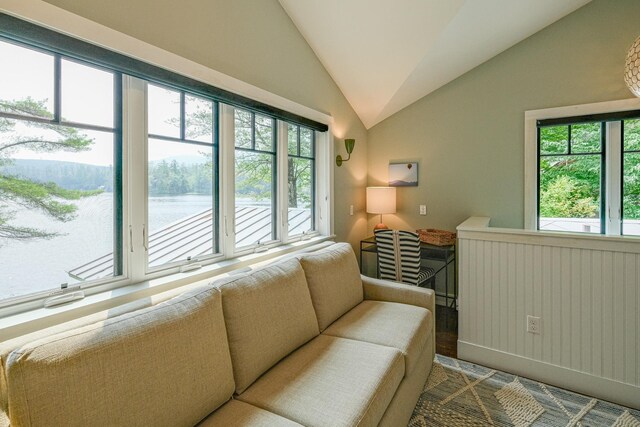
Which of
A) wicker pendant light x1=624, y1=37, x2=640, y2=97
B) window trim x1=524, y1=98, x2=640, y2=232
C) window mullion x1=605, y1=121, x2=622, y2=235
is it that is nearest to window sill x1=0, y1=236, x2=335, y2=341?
window trim x1=524, y1=98, x2=640, y2=232

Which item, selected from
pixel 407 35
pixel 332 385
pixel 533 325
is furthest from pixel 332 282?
pixel 407 35

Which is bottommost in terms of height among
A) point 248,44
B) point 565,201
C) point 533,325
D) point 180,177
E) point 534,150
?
point 533,325

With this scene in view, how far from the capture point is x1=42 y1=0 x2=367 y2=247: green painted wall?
63.4 inches

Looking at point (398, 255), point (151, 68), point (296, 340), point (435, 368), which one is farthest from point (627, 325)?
point (151, 68)

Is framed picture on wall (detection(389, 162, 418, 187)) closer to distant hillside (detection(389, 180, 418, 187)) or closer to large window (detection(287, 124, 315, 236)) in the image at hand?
distant hillside (detection(389, 180, 418, 187))

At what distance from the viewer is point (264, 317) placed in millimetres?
1560

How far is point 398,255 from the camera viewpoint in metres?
2.91

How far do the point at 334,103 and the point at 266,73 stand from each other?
1104mm

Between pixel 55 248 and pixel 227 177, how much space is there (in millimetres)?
1057

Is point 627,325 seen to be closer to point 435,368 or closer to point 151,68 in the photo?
point 435,368

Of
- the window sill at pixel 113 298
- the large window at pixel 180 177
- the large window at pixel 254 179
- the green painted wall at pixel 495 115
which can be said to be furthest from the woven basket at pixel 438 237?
the large window at pixel 180 177

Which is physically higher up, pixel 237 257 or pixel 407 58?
pixel 407 58

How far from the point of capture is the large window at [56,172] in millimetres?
1321

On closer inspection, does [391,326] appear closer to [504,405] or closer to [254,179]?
[504,405]
